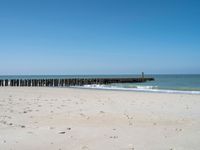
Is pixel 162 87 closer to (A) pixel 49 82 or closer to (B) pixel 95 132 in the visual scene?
(A) pixel 49 82

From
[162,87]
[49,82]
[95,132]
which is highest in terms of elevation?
[95,132]

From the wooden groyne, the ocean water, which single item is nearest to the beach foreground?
the ocean water

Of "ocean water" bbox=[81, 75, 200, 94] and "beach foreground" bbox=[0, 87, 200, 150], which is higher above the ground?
"beach foreground" bbox=[0, 87, 200, 150]

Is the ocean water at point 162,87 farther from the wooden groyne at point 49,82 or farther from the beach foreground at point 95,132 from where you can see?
the beach foreground at point 95,132

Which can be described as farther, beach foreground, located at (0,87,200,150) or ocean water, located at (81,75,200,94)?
ocean water, located at (81,75,200,94)

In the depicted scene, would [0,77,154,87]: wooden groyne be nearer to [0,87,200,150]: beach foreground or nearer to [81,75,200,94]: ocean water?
[81,75,200,94]: ocean water

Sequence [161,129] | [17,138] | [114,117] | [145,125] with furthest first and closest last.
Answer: [114,117], [145,125], [161,129], [17,138]

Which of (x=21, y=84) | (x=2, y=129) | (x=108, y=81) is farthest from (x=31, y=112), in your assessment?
(x=108, y=81)

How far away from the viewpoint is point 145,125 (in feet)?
25.6

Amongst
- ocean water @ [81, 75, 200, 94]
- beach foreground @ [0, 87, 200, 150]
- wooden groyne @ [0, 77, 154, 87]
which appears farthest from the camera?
wooden groyne @ [0, 77, 154, 87]

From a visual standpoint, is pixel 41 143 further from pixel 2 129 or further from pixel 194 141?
pixel 194 141

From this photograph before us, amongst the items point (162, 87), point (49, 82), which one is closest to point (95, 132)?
point (162, 87)

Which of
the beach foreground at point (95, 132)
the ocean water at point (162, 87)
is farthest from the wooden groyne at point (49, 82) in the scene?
the beach foreground at point (95, 132)

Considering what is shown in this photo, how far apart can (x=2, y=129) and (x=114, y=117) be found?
3.78 m
